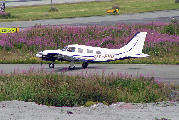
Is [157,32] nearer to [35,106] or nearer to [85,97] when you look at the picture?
[85,97]

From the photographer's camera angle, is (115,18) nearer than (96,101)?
No

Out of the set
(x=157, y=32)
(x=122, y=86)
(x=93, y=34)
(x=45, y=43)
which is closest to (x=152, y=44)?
(x=157, y=32)

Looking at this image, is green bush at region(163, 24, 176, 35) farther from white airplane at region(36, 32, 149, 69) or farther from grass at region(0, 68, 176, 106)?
grass at region(0, 68, 176, 106)

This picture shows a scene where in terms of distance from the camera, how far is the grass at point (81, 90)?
15.4 m

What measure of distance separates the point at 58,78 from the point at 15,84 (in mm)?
2176

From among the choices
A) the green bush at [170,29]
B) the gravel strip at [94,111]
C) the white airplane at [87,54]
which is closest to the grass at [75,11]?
the green bush at [170,29]

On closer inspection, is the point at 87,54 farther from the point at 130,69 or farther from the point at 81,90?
the point at 81,90

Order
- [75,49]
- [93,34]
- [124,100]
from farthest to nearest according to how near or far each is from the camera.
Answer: [93,34]
[75,49]
[124,100]

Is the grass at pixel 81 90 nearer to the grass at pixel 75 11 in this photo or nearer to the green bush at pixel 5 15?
the grass at pixel 75 11

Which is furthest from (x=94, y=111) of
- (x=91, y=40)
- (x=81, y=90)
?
(x=91, y=40)

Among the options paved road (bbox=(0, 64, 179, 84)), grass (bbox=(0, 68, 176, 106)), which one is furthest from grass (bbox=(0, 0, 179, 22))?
grass (bbox=(0, 68, 176, 106))

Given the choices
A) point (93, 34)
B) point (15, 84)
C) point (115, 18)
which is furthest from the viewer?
point (115, 18)

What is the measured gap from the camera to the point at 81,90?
1595cm

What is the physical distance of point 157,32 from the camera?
1389 inches
